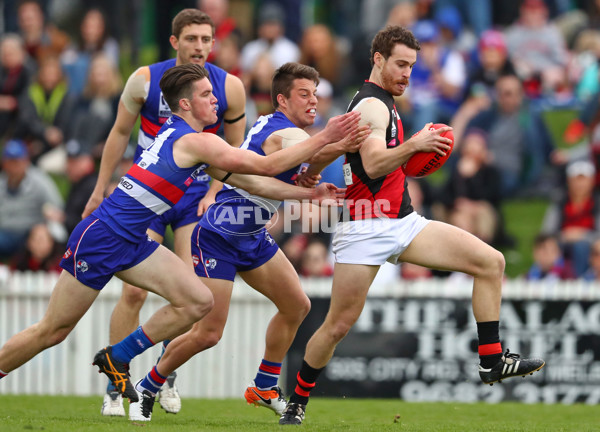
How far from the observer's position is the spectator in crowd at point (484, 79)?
48.1ft

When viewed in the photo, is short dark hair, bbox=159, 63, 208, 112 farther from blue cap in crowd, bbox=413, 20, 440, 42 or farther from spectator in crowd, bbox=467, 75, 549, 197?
blue cap in crowd, bbox=413, 20, 440, 42

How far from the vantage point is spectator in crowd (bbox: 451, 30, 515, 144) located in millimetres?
14672

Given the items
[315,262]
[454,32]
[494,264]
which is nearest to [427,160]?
[494,264]

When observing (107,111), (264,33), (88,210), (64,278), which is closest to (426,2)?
(264,33)

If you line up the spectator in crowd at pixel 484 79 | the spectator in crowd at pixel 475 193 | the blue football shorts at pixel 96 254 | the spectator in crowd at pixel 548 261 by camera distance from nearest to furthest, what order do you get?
the blue football shorts at pixel 96 254 → the spectator in crowd at pixel 548 261 → the spectator in crowd at pixel 475 193 → the spectator in crowd at pixel 484 79

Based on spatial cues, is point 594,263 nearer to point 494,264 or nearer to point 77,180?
point 494,264

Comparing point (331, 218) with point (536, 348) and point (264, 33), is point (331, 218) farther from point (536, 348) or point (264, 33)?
point (264, 33)

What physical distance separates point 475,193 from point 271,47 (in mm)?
4173

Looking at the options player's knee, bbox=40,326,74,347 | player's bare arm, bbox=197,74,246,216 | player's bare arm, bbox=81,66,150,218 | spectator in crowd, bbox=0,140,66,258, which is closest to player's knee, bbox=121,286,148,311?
player's bare arm, bbox=81,66,150,218

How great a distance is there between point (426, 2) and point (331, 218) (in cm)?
552

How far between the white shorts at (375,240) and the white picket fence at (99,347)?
4408 millimetres

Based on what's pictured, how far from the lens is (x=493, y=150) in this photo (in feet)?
47.4

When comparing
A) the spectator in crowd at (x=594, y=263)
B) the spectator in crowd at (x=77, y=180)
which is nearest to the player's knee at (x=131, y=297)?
the spectator in crowd at (x=77, y=180)

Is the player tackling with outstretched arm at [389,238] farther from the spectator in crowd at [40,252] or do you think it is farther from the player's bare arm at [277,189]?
the spectator in crowd at [40,252]
